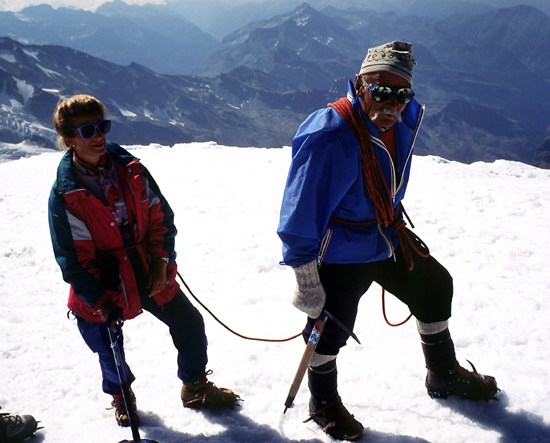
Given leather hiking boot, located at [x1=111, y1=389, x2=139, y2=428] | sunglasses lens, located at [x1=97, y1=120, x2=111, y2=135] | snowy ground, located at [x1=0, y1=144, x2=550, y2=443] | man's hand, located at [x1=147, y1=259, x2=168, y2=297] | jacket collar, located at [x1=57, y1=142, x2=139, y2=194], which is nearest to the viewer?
jacket collar, located at [x1=57, y1=142, x2=139, y2=194]

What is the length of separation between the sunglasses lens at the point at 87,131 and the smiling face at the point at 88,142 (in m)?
0.02

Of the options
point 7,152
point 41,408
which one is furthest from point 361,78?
point 7,152

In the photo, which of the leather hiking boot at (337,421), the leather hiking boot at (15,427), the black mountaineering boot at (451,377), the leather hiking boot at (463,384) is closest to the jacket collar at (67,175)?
the leather hiking boot at (15,427)

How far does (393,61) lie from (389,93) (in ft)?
0.66

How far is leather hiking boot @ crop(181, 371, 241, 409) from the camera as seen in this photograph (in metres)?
2.91

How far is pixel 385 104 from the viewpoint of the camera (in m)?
2.17

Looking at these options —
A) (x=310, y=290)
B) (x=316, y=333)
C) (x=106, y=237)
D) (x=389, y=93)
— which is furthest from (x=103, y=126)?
(x=316, y=333)

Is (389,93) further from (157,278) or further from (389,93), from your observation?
(157,278)

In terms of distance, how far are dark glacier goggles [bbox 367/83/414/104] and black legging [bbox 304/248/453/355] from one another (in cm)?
105

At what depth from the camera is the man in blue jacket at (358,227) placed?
2117mm

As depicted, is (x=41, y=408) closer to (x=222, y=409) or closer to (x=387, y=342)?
(x=222, y=409)

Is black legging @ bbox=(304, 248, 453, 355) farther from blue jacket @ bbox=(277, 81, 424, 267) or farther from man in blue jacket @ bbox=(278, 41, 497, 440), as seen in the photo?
blue jacket @ bbox=(277, 81, 424, 267)

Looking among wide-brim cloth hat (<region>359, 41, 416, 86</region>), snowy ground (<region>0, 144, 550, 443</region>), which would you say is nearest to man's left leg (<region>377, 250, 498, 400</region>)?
snowy ground (<region>0, 144, 550, 443</region>)

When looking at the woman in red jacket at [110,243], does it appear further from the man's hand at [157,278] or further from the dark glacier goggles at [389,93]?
Answer: the dark glacier goggles at [389,93]
